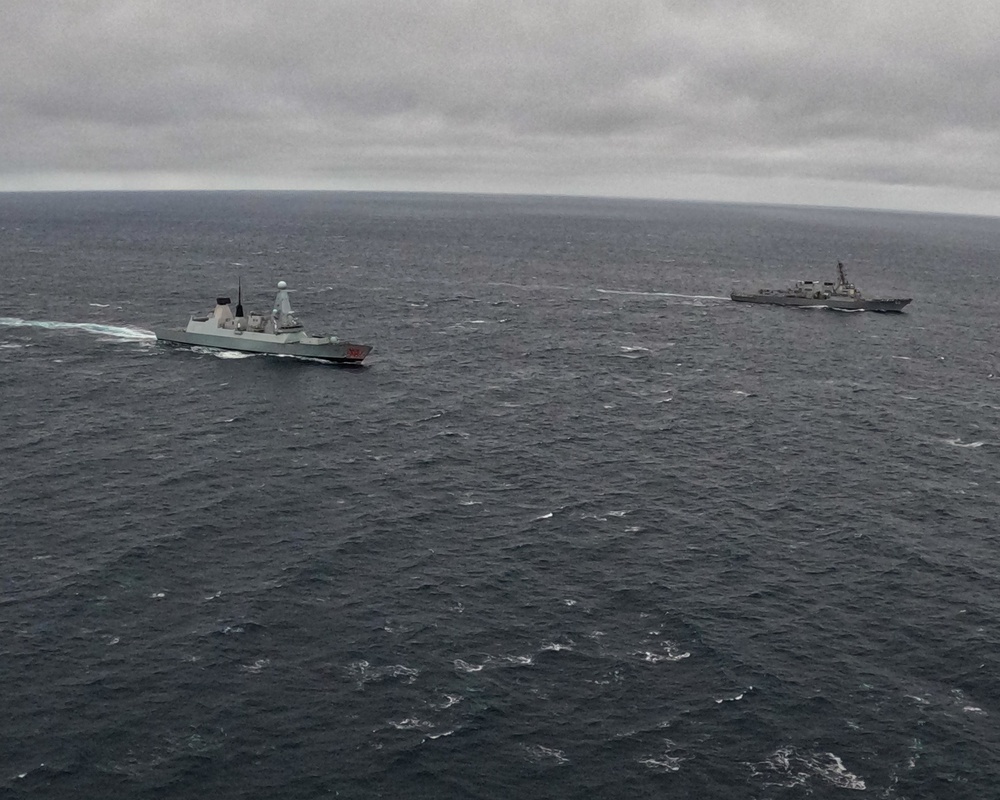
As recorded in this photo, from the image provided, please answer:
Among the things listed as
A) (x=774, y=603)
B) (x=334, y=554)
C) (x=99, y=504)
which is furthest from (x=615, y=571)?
(x=99, y=504)

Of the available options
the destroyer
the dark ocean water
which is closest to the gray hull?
the destroyer

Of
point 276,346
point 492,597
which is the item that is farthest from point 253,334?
point 492,597

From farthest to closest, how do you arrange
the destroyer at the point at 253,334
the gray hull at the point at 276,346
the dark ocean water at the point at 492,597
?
the destroyer at the point at 253,334, the gray hull at the point at 276,346, the dark ocean water at the point at 492,597

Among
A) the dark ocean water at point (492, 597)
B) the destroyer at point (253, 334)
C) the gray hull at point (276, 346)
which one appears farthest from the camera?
the destroyer at point (253, 334)

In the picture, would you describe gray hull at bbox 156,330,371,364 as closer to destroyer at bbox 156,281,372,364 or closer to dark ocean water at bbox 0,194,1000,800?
destroyer at bbox 156,281,372,364

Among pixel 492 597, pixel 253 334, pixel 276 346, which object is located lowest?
pixel 492 597

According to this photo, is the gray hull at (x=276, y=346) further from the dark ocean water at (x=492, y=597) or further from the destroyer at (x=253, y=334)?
the dark ocean water at (x=492, y=597)

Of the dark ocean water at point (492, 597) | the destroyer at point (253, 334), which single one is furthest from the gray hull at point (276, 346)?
the dark ocean water at point (492, 597)

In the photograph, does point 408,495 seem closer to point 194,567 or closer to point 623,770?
point 194,567

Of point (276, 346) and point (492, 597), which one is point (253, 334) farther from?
point (492, 597)
